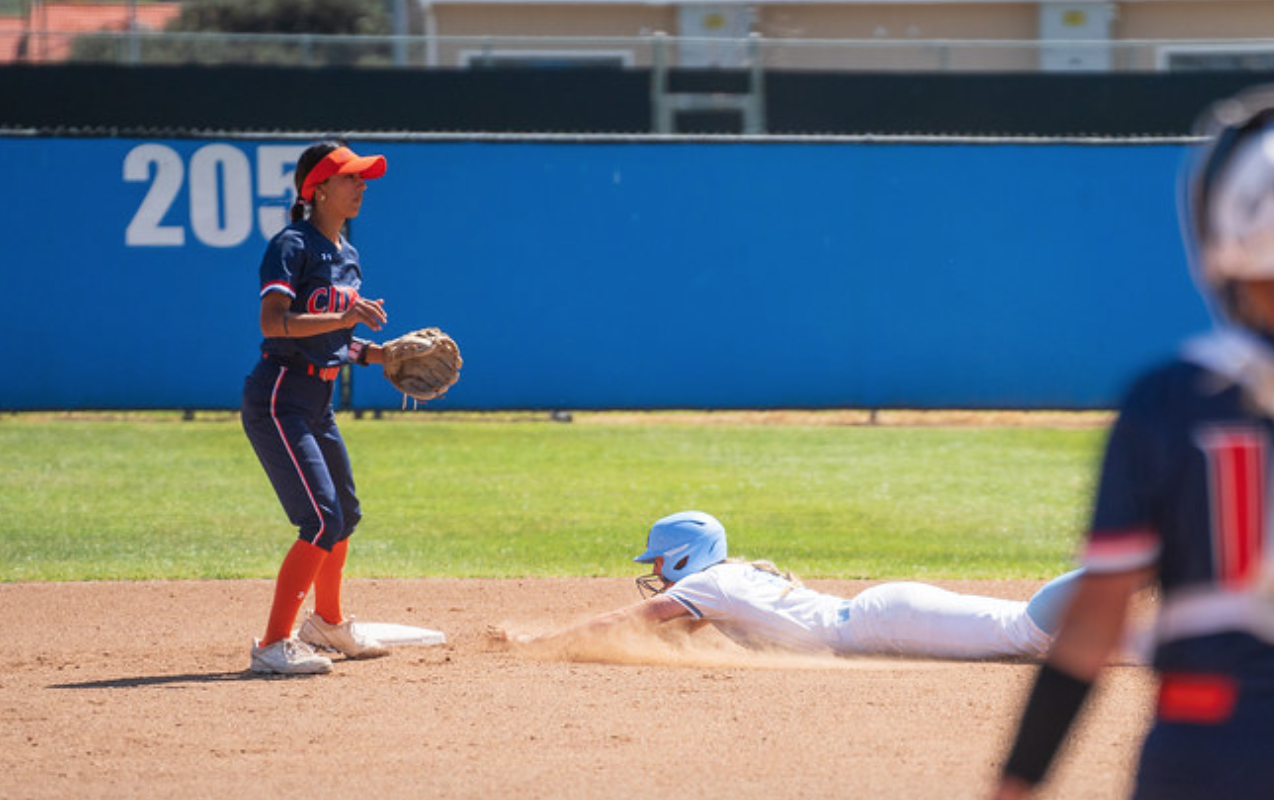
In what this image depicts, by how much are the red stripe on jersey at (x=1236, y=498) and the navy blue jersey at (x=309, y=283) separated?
4.33m

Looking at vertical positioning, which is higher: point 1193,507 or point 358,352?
point 1193,507

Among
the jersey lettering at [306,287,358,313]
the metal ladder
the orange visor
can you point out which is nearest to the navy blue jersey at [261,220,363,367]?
the jersey lettering at [306,287,358,313]

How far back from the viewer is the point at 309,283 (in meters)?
6.15

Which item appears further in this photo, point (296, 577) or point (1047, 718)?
point (296, 577)

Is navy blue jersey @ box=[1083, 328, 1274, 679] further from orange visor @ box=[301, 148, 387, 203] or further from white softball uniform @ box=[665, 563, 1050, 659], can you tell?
orange visor @ box=[301, 148, 387, 203]

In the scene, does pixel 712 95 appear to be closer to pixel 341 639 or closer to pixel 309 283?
pixel 341 639

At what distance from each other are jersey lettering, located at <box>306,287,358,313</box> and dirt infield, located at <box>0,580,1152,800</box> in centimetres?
136

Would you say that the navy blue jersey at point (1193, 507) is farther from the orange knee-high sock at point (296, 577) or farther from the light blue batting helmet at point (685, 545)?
the orange knee-high sock at point (296, 577)

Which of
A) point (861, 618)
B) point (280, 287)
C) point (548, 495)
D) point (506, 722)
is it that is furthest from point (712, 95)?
point (506, 722)

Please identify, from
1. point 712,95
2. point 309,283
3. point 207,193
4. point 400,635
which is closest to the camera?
point 309,283

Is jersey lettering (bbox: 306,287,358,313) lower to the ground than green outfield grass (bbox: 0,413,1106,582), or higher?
higher

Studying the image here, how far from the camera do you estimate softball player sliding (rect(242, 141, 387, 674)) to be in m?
6.06

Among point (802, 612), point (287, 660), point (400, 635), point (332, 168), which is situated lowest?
point (400, 635)

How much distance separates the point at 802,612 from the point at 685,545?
0.51 meters
